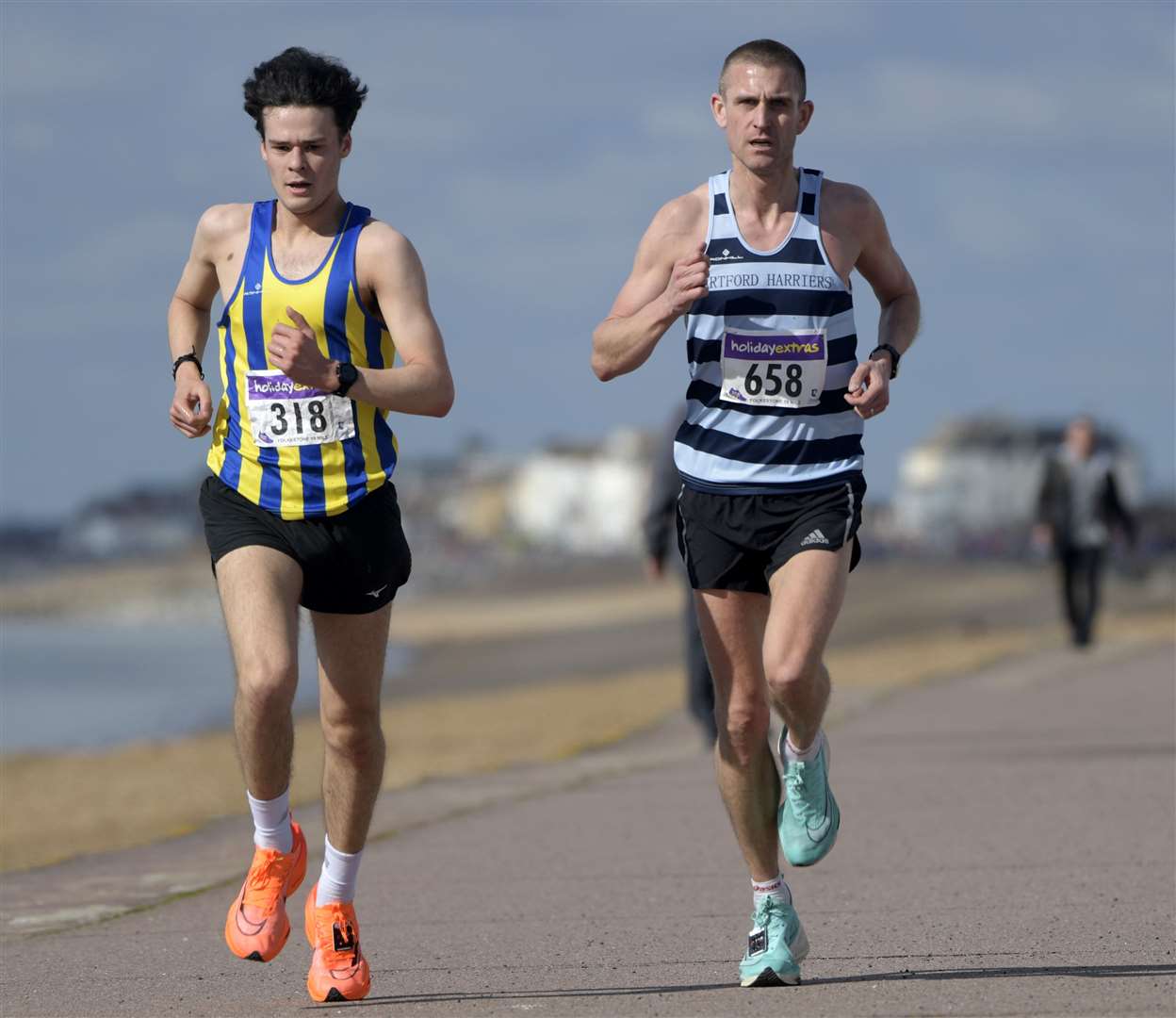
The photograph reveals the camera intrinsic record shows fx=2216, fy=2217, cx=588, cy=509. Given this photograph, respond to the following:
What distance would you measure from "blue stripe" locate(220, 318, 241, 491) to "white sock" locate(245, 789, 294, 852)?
34.2 inches

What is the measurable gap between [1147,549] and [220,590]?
8032 centimetres

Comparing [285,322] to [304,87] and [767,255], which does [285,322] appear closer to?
[304,87]

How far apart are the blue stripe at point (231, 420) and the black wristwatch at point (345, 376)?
0.39 m

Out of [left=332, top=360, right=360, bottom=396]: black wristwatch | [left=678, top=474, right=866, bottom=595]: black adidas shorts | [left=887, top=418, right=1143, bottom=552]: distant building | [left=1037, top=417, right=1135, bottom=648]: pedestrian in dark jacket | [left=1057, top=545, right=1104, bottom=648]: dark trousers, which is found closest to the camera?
[left=332, top=360, right=360, bottom=396]: black wristwatch

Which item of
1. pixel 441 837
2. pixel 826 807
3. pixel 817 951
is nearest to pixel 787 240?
pixel 826 807

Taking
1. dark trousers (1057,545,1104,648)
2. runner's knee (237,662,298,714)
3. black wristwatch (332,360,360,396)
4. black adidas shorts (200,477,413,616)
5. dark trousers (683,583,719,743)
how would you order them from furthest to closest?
dark trousers (1057,545,1104,648) → dark trousers (683,583,719,743) → black adidas shorts (200,477,413,616) → runner's knee (237,662,298,714) → black wristwatch (332,360,360,396)

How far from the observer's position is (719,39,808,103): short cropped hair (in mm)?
6031

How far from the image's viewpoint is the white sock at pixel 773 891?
6121 millimetres

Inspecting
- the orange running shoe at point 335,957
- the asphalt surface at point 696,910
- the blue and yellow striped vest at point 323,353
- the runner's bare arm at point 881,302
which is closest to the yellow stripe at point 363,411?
the blue and yellow striped vest at point 323,353

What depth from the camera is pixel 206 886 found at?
8508 millimetres

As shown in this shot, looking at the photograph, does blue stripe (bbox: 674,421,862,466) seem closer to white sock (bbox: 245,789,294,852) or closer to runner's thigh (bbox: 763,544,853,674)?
runner's thigh (bbox: 763,544,853,674)

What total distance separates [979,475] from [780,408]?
164727 mm

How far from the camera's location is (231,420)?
6023 millimetres

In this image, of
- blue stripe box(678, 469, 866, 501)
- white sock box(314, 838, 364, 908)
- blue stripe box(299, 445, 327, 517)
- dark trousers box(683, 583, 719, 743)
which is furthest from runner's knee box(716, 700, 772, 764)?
dark trousers box(683, 583, 719, 743)
